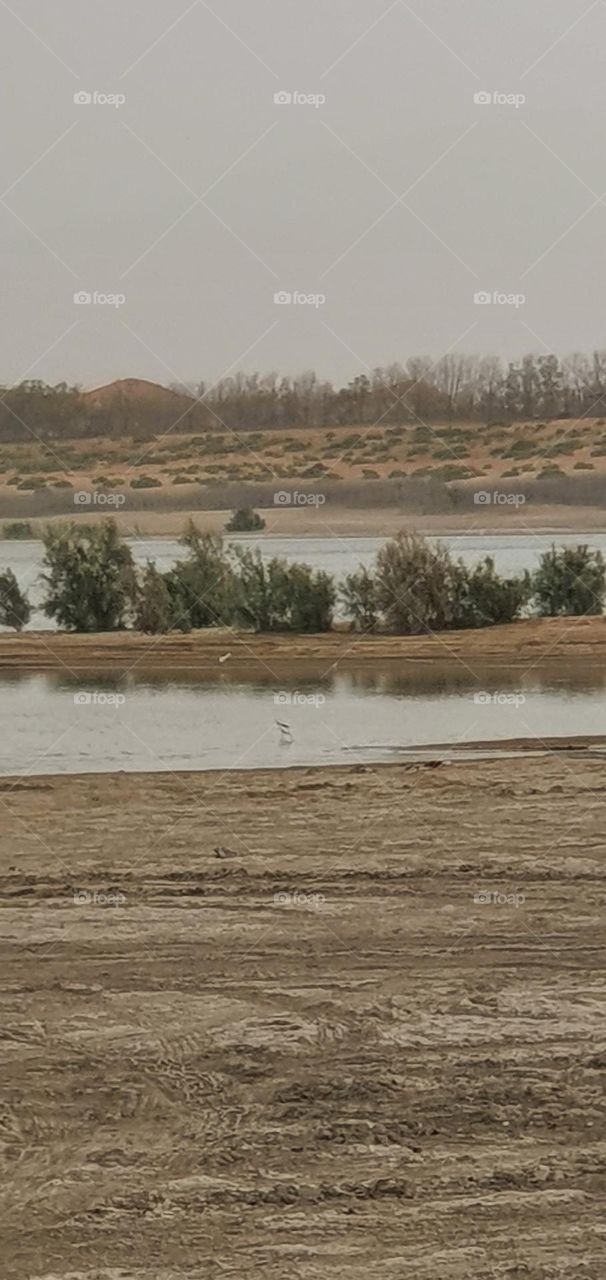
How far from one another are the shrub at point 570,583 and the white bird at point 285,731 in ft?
2.30

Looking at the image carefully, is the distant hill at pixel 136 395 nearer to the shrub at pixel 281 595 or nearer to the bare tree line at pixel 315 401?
the bare tree line at pixel 315 401

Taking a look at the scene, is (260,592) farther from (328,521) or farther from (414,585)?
(414,585)

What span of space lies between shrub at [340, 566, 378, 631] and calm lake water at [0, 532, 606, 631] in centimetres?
3

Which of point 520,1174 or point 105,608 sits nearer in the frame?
point 520,1174

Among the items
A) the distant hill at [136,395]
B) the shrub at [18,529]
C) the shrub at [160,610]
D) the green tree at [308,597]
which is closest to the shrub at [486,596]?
the green tree at [308,597]

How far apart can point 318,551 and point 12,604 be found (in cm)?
76

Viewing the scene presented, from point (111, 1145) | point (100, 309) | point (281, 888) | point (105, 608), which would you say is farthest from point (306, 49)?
point (111, 1145)

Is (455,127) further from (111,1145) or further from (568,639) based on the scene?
(111,1145)

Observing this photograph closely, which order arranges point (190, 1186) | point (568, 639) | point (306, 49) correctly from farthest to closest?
point (568, 639) → point (306, 49) → point (190, 1186)

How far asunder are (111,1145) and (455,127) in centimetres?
248

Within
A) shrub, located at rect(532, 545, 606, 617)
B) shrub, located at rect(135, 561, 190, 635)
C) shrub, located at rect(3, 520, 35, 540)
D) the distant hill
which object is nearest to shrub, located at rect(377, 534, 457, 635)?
shrub, located at rect(532, 545, 606, 617)

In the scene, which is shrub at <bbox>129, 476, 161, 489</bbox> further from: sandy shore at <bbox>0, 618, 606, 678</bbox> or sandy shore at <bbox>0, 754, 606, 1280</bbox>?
sandy shore at <bbox>0, 754, 606, 1280</bbox>

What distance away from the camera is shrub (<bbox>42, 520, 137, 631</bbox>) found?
9.72ft

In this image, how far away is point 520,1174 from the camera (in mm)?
2670
